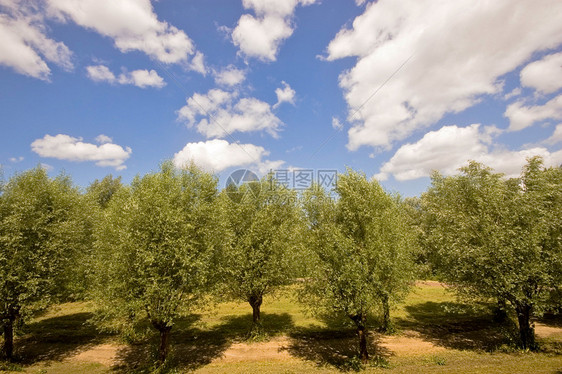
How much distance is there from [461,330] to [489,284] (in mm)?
12214

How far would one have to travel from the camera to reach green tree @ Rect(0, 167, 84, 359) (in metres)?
27.6

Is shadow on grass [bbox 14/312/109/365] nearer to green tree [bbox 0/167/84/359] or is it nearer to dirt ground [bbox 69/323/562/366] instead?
dirt ground [bbox 69/323/562/366]

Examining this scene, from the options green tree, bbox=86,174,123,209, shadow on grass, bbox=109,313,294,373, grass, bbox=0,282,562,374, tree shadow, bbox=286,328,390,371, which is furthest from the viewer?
green tree, bbox=86,174,123,209

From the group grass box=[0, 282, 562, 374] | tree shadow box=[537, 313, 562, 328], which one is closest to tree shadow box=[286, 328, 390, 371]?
grass box=[0, 282, 562, 374]

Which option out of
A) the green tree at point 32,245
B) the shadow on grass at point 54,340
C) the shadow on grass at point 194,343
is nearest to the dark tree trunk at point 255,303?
the shadow on grass at point 194,343

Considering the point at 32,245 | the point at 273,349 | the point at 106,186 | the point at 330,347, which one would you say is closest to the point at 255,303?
the point at 273,349

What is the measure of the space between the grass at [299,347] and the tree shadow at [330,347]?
0.35ft

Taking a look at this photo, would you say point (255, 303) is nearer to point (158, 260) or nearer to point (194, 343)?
point (194, 343)

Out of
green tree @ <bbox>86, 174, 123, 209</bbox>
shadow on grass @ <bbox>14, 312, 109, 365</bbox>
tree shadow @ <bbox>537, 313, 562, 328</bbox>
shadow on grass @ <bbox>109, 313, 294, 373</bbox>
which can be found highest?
green tree @ <bbox>86, 174, 123, 209</bbox>

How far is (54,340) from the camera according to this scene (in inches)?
1383

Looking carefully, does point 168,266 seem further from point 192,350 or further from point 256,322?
point 256,322

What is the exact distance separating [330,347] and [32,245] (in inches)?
1412

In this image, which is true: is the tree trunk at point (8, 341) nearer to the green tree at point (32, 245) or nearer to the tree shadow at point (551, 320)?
the green tree at point (32, 245)

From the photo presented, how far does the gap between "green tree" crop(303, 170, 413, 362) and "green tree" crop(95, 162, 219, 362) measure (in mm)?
12001
